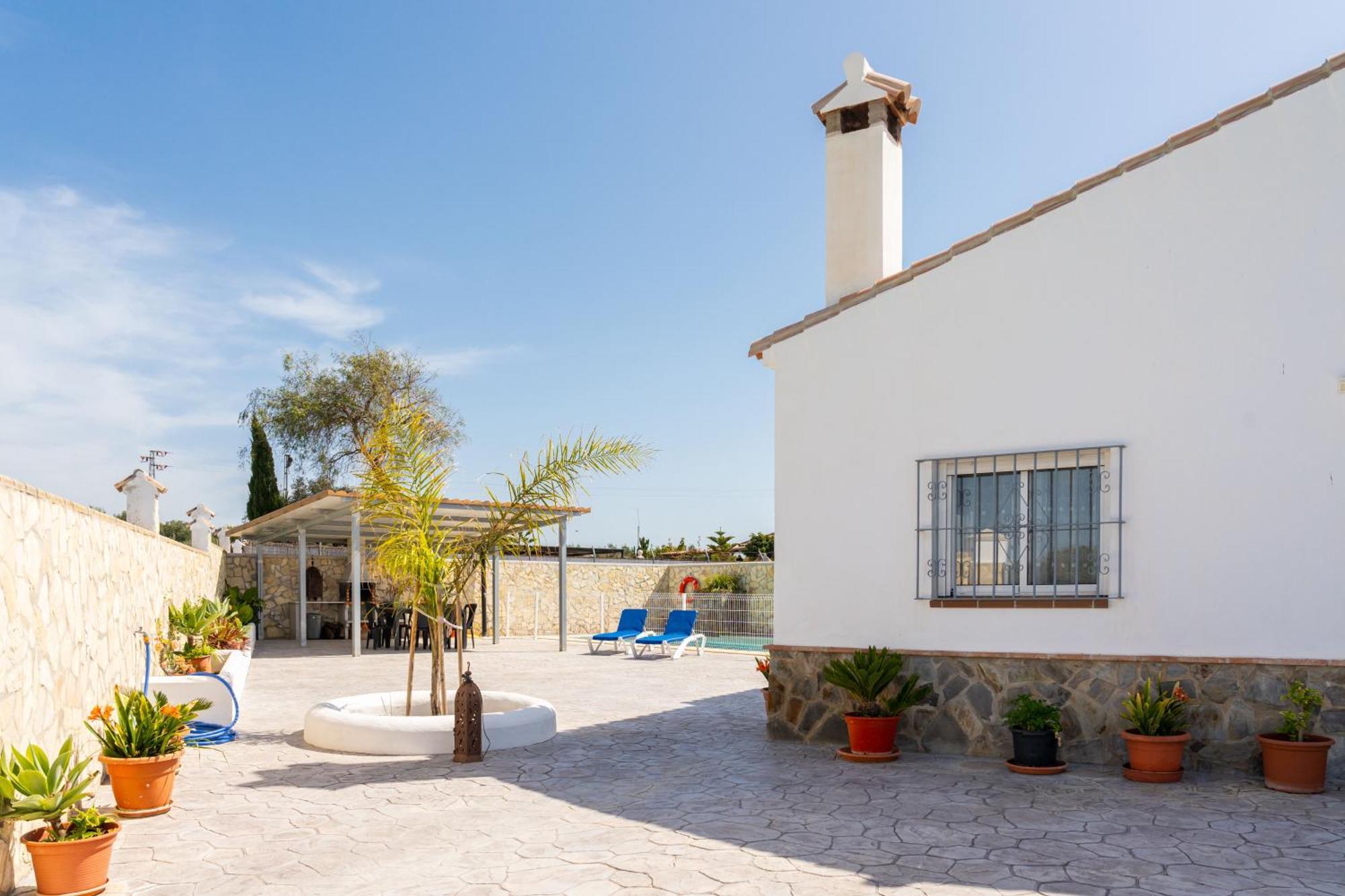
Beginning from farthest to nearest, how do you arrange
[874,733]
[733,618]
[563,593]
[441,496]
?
[733,618] < [563,593] < [441,496] < [874,733]

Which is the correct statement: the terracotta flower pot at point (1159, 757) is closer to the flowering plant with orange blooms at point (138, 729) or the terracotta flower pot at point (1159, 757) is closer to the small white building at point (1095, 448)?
the small white building at point (1095, 448)

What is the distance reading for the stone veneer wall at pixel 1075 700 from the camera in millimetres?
6684

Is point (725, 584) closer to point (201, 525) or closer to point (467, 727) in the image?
point (201, 525)

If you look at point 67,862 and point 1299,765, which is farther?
point 1299,765

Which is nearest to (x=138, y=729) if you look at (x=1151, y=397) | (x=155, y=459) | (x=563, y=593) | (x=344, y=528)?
(x=1151, y=397)

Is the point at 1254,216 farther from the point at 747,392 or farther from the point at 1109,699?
the point at 747,392

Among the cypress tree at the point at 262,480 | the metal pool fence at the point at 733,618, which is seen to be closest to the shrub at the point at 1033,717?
the metal pool fence at the point at 733,618

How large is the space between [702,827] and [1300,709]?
4.14 metres

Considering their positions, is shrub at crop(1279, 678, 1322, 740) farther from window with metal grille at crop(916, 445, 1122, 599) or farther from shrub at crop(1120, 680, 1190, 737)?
window with metal grille at crop(916, 445, 1122, 599)

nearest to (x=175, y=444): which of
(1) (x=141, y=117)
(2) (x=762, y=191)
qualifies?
(1) (x=141, y=117)

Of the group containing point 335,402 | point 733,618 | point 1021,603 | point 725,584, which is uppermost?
point 335,402

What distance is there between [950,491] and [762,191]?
23.0 feet

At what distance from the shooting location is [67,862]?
14.1 feet

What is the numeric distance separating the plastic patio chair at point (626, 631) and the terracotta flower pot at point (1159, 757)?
38.4ft
